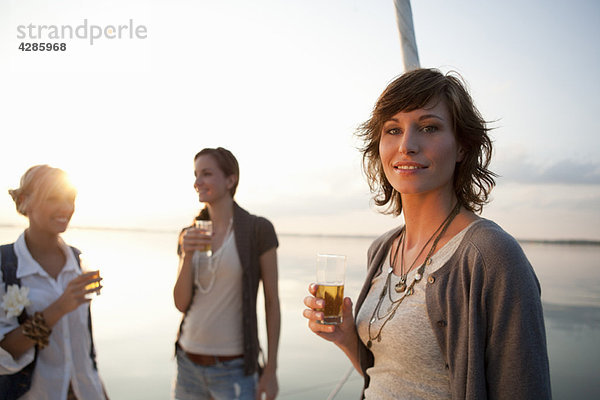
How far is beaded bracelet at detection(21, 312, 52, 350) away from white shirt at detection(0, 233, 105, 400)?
64 millimetres

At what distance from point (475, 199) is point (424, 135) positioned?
1.03 feet

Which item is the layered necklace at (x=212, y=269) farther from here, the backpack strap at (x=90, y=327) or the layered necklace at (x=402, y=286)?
the layered necklace at (x=402, y=286)

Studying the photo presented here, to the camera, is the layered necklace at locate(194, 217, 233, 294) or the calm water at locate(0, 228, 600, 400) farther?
the calm water at locate(0, 228, 600, 400)

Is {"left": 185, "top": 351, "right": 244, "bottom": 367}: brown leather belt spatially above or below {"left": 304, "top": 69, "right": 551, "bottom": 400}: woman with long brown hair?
below

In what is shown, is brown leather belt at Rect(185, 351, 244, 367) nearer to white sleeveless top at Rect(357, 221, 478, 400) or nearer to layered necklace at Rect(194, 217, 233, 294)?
layered necklace at Rect(194, 217, 233, 294)

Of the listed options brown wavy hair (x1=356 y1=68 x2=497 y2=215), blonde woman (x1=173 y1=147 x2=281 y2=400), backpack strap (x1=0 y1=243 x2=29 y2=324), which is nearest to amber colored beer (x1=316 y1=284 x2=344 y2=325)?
brown wavy hair (x1=356 y1=68 x2=497 y2=215)

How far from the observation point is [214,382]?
255cm

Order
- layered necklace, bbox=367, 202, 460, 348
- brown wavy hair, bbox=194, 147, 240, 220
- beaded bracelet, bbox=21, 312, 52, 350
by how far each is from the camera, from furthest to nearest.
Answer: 1. brown wavy hair, bbox=194, 147, 240, 220
2. beaded bracelet, bbox=21, 312, 52, 350
3. layered necklace, bbox=367, 202, 460, 348

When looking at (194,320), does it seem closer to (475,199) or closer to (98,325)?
(475,199)

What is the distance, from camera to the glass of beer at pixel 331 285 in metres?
1.53

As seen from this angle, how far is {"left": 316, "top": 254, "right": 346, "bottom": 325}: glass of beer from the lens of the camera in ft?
5.03

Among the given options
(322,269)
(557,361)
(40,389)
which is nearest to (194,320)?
(40,389)

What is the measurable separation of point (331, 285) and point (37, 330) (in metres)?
1.49

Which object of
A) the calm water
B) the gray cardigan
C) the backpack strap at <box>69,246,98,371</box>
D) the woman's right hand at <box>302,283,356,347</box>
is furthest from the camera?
the calm water
